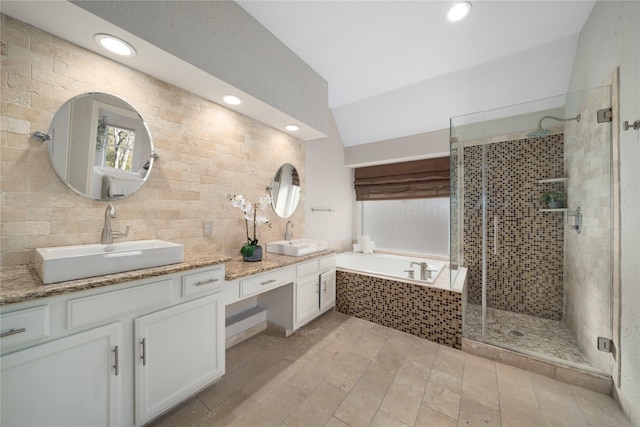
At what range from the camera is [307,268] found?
95.0 inches

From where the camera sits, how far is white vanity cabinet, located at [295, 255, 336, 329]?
2326 millimetres

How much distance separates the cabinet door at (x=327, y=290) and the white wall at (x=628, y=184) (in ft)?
7.22

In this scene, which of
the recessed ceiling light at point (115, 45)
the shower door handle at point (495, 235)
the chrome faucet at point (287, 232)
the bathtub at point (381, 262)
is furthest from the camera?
the bathtub at point (381, 262)

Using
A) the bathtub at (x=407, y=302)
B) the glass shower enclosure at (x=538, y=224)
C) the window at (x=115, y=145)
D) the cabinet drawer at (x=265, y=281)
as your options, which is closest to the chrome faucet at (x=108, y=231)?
the window at (x=115, y=145)

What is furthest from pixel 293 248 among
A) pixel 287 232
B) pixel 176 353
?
pixel 176 353

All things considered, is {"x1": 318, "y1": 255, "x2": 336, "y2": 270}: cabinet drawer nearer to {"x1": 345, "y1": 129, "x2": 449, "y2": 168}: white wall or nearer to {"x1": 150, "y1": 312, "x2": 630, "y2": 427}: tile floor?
{"x1": 150, "y1": 312, "x2": 630, "y2": 427}: tile floor

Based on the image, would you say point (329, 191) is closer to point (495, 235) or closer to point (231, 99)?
point (231, 99)

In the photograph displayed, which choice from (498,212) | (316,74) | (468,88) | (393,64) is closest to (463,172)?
(498,212)

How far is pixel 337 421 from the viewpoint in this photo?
4.65 feet

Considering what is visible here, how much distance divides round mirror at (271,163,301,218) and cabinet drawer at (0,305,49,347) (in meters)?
1.88

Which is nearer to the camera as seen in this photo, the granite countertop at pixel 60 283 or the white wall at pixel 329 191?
the granite countertop at pixel 60 283

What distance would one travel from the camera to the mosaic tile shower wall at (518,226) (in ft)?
8.86

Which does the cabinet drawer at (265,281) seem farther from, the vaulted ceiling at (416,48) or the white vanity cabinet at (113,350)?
the vaulted ceiling at (416,48)

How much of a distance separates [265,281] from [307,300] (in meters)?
0.64
